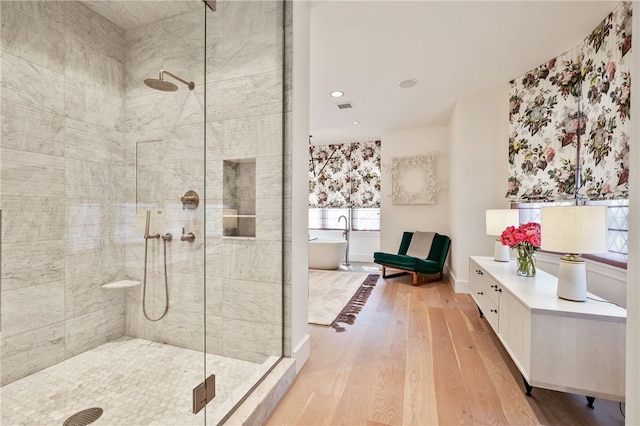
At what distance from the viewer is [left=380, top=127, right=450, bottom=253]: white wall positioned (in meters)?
4.95

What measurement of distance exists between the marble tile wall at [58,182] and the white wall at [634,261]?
8.18ft

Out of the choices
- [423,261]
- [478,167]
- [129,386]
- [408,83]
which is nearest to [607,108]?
[478,167]

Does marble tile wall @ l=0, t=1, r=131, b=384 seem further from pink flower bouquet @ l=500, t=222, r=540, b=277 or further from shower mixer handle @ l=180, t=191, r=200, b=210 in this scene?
pink flower bouquet @ l=500, t=222, r=540, b=277

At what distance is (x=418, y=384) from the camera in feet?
5.80

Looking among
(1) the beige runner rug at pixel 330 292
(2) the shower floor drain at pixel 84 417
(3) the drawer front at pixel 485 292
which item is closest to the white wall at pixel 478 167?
(3) the drawer front at pixel 485 292

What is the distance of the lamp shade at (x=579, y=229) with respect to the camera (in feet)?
5.04

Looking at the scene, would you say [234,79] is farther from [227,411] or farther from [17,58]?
[227,411]

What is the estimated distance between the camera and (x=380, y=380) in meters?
1.81

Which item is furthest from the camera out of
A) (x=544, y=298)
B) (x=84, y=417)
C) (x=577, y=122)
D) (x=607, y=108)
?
(x=577, y=122)

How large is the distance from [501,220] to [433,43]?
1.76 meters

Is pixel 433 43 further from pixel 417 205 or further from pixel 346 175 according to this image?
pixel 346 175

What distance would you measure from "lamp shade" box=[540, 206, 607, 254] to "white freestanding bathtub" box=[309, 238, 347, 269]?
376cm

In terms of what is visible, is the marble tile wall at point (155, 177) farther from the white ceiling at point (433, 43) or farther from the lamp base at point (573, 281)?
the lamp base at point (573, 281)

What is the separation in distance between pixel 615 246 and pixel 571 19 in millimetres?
1798
